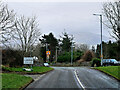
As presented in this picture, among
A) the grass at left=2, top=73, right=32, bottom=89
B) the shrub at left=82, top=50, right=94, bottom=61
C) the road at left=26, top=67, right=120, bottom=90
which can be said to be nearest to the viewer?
the grass at left=2, top=73, right=32, bottom=89

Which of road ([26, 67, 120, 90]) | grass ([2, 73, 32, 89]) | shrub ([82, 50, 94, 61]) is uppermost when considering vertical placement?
shrub ([82, 50, 94, 61])

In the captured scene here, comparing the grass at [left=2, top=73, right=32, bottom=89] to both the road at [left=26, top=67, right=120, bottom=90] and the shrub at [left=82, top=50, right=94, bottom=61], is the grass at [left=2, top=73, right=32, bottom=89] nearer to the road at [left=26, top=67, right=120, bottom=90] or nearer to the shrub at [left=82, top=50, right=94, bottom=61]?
the road at [left=26, top=67, right=120, bottom=90]

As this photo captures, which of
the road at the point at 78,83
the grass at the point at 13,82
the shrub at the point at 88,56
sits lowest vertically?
the road at the point at 78,83

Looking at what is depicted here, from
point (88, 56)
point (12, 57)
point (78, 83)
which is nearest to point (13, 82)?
point (78, 83)

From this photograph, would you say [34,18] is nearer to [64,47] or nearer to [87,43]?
[64,47]

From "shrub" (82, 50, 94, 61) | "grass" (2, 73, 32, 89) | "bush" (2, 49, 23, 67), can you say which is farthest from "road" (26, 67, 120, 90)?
"shrub" (82, 50, 94, 61)

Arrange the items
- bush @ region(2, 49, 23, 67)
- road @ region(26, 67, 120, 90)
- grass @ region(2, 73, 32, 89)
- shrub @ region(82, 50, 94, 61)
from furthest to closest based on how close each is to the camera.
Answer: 1. shrub @ region(82, 50, 94, 61)
2. bush @ region(2, 49, 23, 67)
3. road @ region(26, 67, 120, 90)
4. grass @ region(2, 73, 32, 89)

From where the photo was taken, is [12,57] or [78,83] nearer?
[78,83]

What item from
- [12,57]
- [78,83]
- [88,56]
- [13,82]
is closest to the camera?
[13,82]

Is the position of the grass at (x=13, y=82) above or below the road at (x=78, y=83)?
above

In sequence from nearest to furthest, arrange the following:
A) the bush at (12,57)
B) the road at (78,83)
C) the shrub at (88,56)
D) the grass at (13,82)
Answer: the grass at (13,82) → the road at (78,83) → the bush at (12,57) → the shrub at (88,56)

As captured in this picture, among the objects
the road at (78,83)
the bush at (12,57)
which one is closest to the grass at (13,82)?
the road at (78,83)

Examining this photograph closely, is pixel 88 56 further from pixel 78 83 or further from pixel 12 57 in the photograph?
pixel 78 83

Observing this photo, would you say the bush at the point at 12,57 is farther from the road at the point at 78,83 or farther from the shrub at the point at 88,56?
the shrub at the point at 88,56
